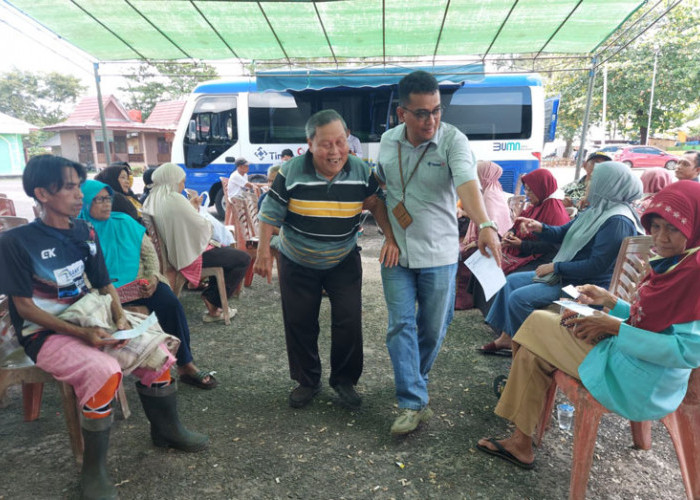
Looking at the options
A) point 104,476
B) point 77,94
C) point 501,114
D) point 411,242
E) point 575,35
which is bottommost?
point 104,476

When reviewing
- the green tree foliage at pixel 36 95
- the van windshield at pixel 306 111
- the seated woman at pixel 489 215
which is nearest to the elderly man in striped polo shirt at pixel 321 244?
the seated woman at pixel 489 215

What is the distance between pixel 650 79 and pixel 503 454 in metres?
23.1

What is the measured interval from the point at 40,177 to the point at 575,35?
22.5ft

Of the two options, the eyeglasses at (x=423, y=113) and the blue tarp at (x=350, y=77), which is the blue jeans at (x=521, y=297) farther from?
the blue tarp at (x=350, y=77)

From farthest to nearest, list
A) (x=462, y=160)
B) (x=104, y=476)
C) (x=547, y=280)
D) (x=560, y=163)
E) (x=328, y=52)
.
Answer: (x=560, y=163), (x=328, y=52), (x=547, y=280), (x=462, y=160), (x=104, y=476)

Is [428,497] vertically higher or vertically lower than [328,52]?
lower

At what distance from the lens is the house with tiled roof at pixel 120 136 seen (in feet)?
83.8

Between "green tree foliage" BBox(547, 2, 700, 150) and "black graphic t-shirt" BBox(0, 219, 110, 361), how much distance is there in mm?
17892

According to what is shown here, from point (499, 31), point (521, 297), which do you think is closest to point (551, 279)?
point (521, 297)

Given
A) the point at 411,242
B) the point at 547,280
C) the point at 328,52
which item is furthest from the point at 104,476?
the point at 328,52

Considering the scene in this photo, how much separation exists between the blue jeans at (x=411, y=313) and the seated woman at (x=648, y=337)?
0.53m

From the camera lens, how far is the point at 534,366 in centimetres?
199

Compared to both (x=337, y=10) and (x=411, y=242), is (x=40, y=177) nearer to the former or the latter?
(x=411, y=242)

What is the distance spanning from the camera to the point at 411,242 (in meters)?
2.26
